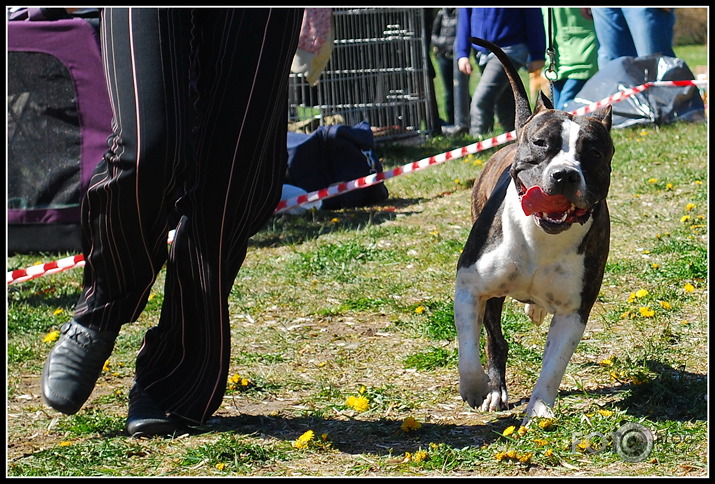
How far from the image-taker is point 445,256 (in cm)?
602

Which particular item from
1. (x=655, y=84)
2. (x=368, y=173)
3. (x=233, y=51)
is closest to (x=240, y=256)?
(x=233, y=51)

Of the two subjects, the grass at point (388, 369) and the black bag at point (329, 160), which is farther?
the black bag at point (329, 160)

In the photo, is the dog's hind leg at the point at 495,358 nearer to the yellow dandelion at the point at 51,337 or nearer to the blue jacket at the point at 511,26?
the yellow dandelion at the point at 51,337

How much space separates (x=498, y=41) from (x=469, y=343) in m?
7.06

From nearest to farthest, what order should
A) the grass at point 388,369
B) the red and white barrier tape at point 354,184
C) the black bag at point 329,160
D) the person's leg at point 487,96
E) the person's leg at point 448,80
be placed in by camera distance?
the grass at point 388,369 → the red and white barrier tape at point 354,184 → the black bag at point 329,160 → the person's leg at point 487,96 → the person's leg at point 448,80

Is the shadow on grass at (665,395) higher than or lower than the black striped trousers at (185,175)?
lower

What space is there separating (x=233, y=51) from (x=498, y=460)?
1.48m

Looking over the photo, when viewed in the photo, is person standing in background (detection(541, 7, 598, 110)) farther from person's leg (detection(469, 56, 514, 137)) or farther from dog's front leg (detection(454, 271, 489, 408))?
dog's front leg (detection(454, 271, 489, 408))

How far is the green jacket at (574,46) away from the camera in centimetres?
1052

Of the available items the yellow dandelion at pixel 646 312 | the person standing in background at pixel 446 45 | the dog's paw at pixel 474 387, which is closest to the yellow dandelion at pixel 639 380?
the dog's paw at pixel 474 387

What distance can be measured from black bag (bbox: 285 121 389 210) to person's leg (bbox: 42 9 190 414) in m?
4.95

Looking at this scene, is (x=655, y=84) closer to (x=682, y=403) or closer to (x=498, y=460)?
(x=682, y=403)

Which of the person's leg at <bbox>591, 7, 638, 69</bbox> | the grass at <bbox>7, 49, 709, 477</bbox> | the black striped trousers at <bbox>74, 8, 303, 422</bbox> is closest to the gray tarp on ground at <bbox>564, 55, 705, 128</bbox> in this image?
the person's leg at <bbox>591, 7, 638, 69</bbox>

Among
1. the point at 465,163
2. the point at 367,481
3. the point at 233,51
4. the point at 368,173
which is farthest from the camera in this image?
the point at 465,163
